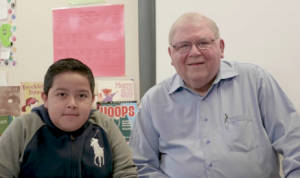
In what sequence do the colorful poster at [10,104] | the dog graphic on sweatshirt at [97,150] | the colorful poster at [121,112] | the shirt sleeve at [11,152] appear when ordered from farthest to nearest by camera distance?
the colorful poster at [10,104] < the colorful poster at [121,112] < the dog graphic on sweatshirt at [97,150] < the shirt sleeve at [11,152]

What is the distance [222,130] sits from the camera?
1.08 m

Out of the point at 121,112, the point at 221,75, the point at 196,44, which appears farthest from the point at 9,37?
the point at 221,75

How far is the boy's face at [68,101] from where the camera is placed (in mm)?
940

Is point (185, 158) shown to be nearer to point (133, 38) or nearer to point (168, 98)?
point (168, 98)

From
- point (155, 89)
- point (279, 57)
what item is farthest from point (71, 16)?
point (279, 57)

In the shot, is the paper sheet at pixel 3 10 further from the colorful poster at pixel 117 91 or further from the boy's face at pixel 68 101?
the boy's face at pixel 68 101

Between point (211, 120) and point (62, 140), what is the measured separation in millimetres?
675

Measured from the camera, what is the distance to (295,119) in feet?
3.40

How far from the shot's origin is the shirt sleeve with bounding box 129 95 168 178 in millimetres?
1166

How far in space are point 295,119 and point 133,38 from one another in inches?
43.0

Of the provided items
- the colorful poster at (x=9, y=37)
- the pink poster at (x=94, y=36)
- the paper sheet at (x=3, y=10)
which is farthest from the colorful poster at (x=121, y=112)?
the paper sheet at (x=3, y=10)

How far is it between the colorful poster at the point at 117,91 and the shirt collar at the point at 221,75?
1.46ft

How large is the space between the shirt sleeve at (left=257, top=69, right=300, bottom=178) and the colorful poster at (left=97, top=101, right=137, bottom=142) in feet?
2.73

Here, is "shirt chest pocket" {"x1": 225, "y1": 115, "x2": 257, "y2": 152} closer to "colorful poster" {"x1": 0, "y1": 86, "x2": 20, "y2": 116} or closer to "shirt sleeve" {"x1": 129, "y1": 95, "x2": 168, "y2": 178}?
"shirt sleeve" {"x1": 129, "y1": 95, "x2": 168, "y2": 178}
